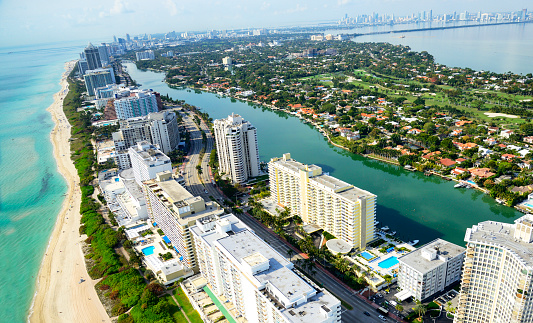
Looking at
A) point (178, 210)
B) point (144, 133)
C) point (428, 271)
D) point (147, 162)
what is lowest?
point (428, 271)

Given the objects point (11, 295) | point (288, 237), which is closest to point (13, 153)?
point (11, 295)

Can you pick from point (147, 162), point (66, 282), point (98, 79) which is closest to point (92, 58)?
point (98, 79)

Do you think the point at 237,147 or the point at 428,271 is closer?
the point at 428,271

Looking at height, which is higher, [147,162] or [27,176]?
[147,162]

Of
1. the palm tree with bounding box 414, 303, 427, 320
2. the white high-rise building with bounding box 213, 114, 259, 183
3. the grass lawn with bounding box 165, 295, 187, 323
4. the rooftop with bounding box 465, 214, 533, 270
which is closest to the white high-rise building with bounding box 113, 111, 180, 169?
the white high-rise building with bounding box 213, 114, 259, 183

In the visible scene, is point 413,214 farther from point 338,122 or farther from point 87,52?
point 87,52

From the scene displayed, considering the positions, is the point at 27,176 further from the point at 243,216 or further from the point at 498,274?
the point at 498,274

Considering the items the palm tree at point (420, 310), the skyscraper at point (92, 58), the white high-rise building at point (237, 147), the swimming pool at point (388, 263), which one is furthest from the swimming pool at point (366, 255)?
the skyscraper at point (92, 58)
